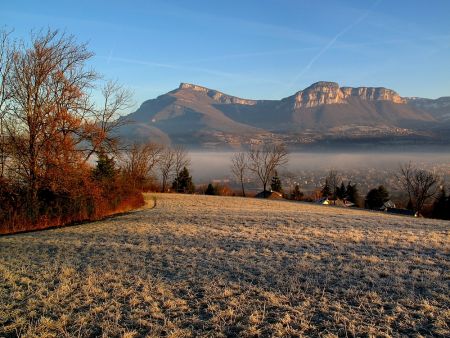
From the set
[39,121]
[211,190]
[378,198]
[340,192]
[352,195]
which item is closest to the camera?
[39,121]

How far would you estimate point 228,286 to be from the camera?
945 centimetres

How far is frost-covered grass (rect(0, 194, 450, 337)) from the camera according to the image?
709 cm

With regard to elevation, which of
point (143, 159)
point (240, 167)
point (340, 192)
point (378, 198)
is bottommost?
point (378, 198)

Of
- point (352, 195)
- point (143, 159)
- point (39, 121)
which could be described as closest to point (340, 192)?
point (352, 195)

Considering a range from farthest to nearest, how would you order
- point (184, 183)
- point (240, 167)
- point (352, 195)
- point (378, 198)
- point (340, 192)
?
point (340, 192), point (352, 195), point (378, 198), point (240, 167), point (184, 183)

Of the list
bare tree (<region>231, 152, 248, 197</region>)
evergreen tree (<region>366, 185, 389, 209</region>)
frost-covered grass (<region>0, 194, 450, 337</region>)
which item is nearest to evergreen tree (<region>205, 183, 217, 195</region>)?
bare tree (<region>231, 152, 248, 197</region>)

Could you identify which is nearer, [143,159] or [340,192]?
[143,159]

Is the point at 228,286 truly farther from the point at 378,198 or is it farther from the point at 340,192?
the point at 340,192

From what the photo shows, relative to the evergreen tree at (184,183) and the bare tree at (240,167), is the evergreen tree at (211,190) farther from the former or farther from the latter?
the bare tree at (240,167)

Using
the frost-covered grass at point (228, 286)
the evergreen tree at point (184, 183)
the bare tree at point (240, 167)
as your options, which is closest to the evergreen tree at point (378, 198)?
the bare tree at point (240, 167)

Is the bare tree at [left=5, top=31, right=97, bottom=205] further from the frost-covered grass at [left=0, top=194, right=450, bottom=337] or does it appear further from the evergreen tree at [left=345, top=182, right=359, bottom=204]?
the evergreen tree at [left=345, top=182, right=359, bottom=204]

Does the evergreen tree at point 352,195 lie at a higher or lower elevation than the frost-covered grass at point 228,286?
lower

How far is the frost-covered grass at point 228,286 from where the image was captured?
7.09 metres

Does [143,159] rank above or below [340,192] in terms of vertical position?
above
